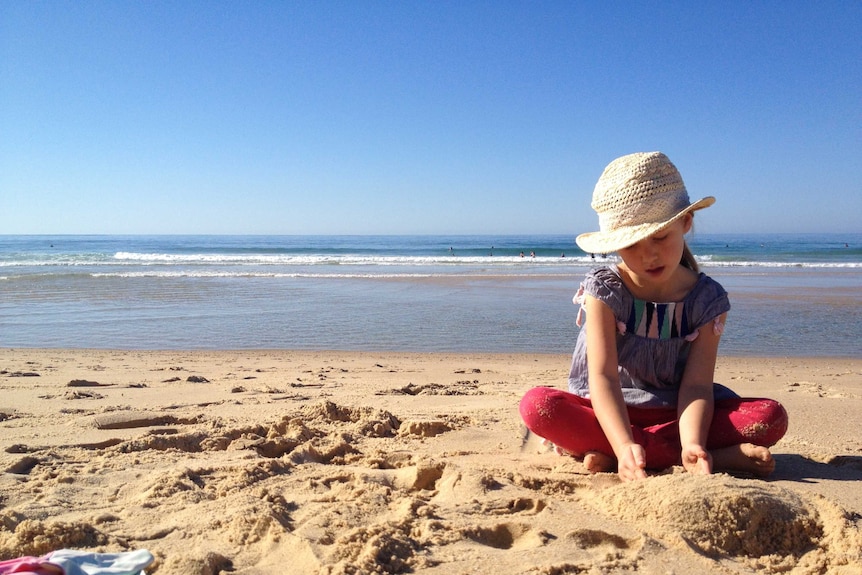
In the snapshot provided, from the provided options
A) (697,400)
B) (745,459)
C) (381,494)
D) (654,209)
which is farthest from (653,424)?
(381,494)

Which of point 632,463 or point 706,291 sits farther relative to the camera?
point 706,291

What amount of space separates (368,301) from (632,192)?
354 inches

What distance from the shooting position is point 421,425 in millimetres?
3295

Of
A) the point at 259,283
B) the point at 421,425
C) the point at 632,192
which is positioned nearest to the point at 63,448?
the point at 421,425

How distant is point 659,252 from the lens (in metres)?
2.24

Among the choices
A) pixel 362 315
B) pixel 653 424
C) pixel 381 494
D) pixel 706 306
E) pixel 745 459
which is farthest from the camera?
pixel 362 315

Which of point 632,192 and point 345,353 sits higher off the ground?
point 632,192

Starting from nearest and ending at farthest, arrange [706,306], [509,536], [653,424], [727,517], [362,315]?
[727,517] → [509,536] → [706,306] → [653,424] → [362,315]

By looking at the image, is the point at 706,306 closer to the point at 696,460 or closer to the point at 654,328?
the point at 654,328

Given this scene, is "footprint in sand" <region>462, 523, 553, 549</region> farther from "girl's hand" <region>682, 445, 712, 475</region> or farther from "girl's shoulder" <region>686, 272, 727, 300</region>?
"girl's shoulder" <region>686, 272, 727, 300</region>

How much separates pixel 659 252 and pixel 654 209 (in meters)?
0.16

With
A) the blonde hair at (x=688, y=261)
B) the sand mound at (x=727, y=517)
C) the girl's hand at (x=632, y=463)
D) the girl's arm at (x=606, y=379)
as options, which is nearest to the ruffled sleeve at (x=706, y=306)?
the blonde hair at (x=688, y=261)

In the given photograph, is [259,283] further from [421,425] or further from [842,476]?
[842,476]

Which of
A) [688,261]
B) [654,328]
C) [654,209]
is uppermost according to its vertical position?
[654,209]
